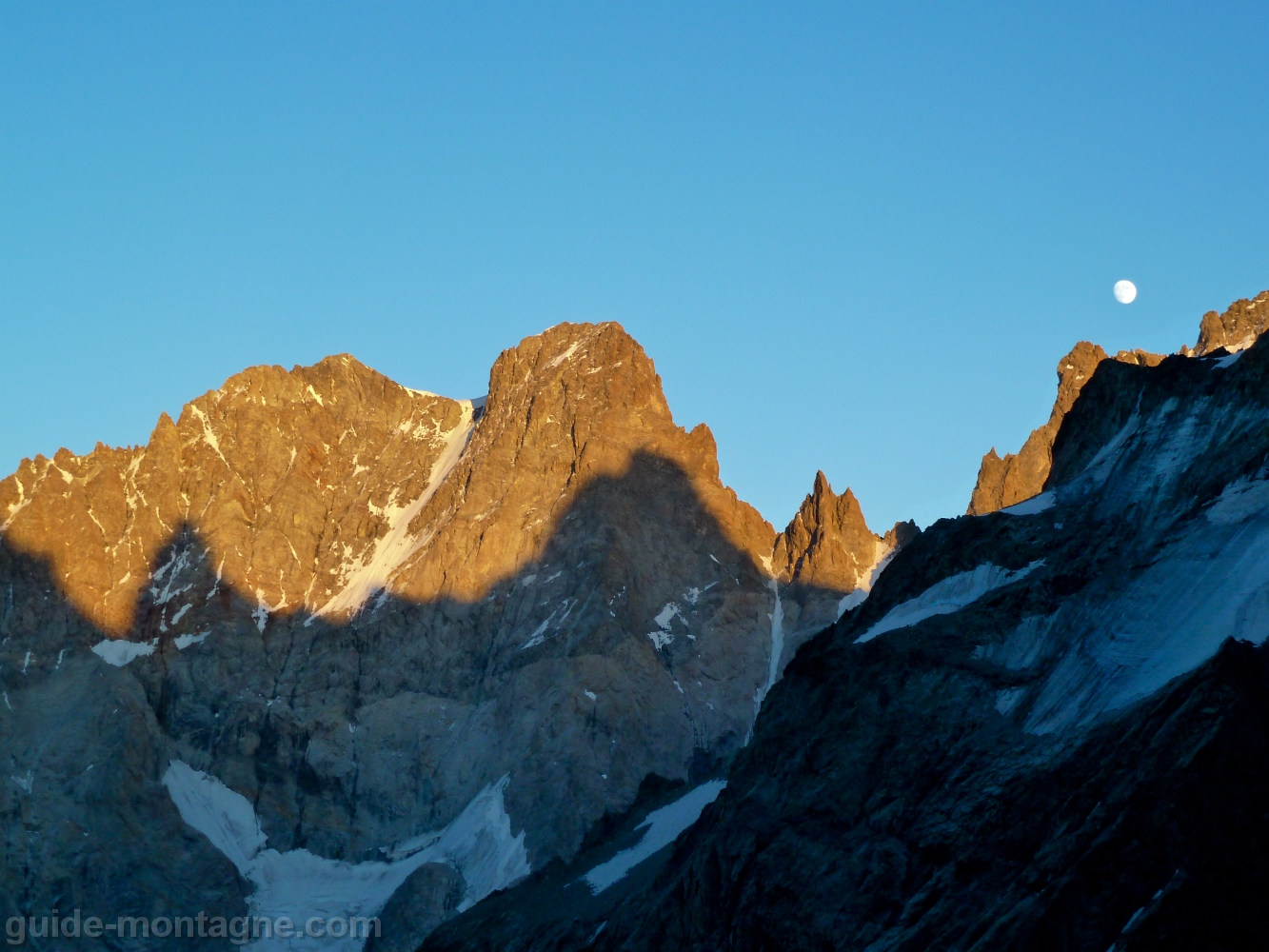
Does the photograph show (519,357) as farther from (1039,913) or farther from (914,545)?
(1039,913)

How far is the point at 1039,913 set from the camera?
45875mm

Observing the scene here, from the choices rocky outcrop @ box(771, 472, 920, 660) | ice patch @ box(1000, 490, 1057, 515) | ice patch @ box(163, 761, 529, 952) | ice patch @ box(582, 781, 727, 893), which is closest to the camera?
ice patch @ box(1000, 490, 1057, 515)

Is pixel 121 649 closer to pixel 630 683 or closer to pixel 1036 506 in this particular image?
pixel 630 683

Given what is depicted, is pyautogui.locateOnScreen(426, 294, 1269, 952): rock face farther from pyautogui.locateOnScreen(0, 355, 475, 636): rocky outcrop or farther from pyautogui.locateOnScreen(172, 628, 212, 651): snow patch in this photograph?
pyautogui.locateOnScreen(0, 355, 475, 636): rocky outcrop

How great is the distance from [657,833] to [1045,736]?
4880 cm

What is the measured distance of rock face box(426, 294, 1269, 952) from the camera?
149ft

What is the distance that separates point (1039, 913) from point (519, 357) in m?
155

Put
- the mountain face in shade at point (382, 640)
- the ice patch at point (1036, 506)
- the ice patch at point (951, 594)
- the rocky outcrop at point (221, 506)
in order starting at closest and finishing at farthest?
the ice patch at point (951, 594)
the ice patch at point (1036, 506)
the mountain face in shade at point (382, 640)
the rocky outcrop at point (221, 506)

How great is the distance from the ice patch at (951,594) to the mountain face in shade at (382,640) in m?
47.2

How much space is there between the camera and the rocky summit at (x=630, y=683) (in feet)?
172

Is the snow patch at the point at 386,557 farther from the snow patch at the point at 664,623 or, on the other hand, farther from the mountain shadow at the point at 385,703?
the snow patch at the point at 664,623

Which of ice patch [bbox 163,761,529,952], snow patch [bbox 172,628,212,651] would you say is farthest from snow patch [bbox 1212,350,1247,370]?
snow patch [bbox 172,628,212,651]

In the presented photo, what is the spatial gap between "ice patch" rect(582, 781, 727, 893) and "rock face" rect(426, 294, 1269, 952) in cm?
1092

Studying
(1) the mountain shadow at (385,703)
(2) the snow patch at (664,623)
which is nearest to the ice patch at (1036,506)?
(1) the mountain shadow at (385,703)
